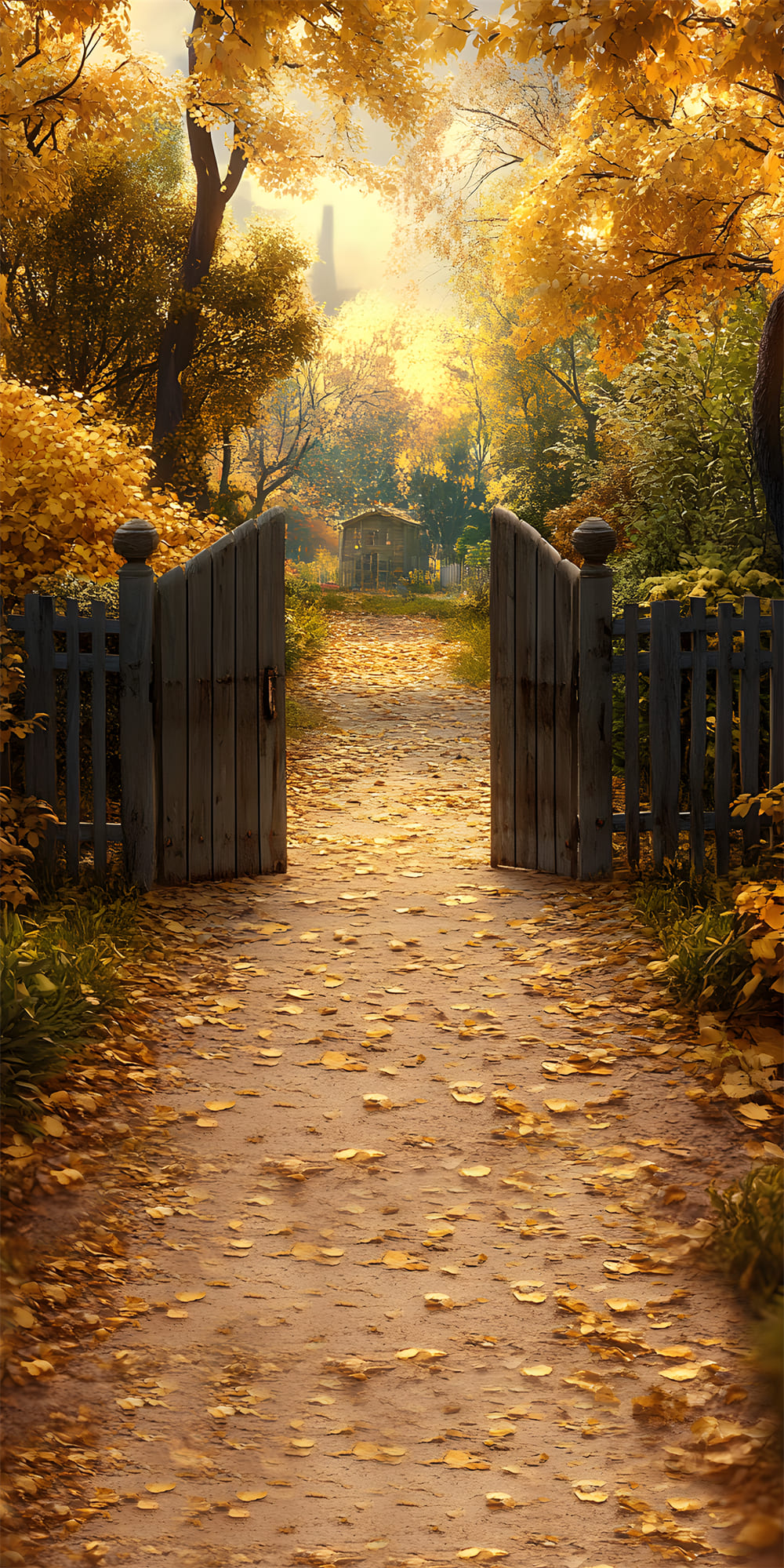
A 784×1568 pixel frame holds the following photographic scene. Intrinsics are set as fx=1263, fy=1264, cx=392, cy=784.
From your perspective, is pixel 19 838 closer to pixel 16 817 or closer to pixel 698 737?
pixel 16 817

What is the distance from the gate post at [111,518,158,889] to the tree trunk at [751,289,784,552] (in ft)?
13.3

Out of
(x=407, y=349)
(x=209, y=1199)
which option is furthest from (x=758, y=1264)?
(x=407, y=349)

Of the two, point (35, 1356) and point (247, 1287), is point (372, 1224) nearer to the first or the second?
point (247, 1287)

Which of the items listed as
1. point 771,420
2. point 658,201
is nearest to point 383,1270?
point 771,420

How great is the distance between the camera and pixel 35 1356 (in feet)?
11.1

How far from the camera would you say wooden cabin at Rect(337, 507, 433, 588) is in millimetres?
41344

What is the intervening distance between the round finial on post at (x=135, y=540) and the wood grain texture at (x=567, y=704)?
7.80ft

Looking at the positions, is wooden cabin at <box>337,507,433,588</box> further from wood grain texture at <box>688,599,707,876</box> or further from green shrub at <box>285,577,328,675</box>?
wood grain texture at <box>688,599,707,876</box>

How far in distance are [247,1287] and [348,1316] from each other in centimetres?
34

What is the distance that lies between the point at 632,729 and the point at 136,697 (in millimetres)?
2805

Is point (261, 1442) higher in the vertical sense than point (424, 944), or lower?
lower

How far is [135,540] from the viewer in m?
7.02

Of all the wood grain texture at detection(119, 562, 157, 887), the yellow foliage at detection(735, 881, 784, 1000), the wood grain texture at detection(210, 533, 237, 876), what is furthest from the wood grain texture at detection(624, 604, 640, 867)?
the wood grain texture at detection(119, 562, 157, 887)

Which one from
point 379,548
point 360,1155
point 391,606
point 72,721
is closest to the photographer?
point 360,1155
